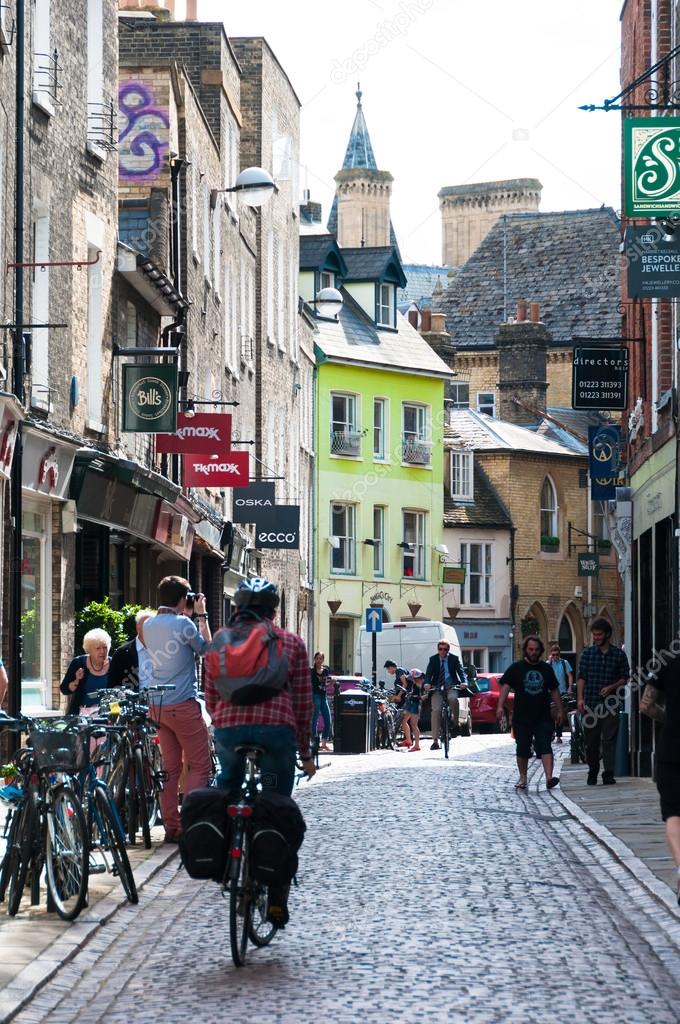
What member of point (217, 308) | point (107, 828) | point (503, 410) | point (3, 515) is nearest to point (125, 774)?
point (107, 828)

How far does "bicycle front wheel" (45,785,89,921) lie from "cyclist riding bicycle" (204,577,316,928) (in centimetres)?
102

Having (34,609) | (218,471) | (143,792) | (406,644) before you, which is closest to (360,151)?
(406,644)

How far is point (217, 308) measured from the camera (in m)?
36.1

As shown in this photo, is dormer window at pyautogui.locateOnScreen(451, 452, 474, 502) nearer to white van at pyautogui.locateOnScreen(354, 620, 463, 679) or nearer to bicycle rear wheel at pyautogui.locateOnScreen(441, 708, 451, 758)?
white van at pyautogui.locateOnScreen(354, 620, 463, 679)

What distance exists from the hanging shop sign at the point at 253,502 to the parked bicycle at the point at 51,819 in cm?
2667

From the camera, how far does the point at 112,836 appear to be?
10.5 meters

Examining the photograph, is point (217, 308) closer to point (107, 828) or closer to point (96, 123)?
point (96, 123)

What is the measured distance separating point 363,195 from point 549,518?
214 feet

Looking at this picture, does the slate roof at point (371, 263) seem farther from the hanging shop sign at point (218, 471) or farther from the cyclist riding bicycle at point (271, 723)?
the cyclist riding bicycle at point (271, 723)

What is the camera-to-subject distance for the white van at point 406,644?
148 feet

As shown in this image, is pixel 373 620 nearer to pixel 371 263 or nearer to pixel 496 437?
pixel 371 263

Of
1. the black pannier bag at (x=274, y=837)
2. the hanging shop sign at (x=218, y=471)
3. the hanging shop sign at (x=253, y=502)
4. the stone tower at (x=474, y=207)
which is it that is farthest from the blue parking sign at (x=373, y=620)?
the stone tower at (x=474, y=207)

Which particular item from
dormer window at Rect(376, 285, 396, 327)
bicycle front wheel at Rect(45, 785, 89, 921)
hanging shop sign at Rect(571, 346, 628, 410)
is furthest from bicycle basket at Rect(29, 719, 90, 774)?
dormer window at Rect(376, 285, 396, 327)

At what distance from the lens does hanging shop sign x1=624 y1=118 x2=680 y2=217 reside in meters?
18.4
